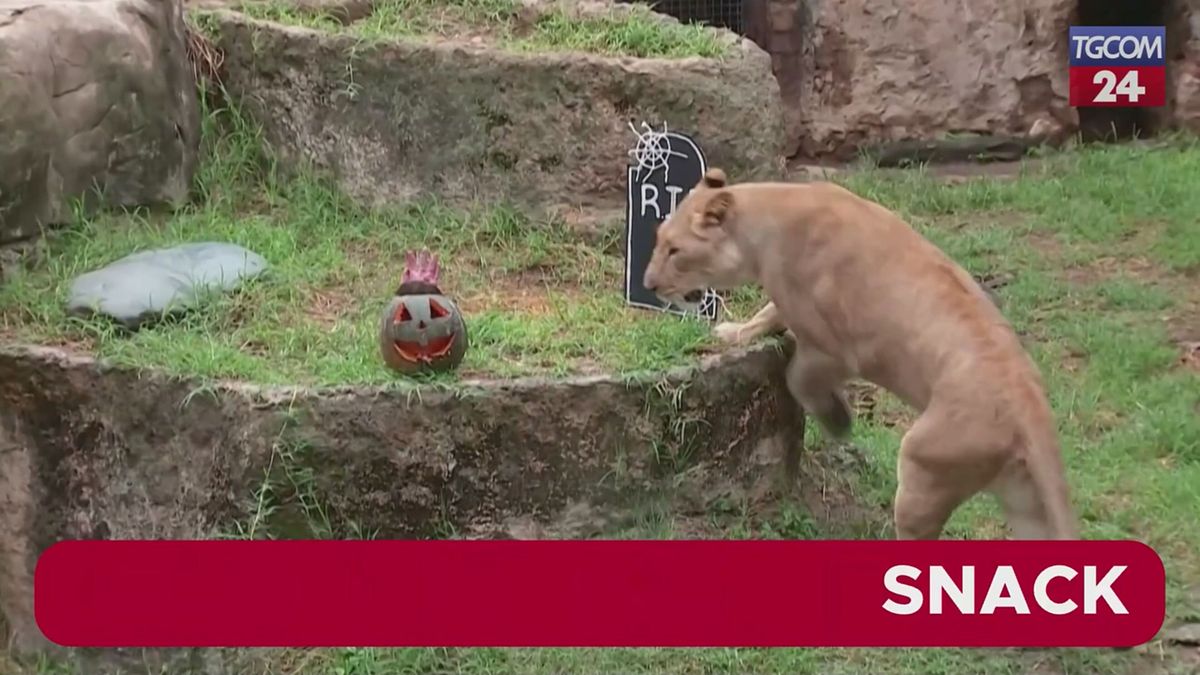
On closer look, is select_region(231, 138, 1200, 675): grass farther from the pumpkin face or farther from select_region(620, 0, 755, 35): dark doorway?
select_region(620, 0, 755, 35): dark doorway

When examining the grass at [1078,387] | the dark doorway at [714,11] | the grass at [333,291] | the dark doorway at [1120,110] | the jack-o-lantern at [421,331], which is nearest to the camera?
the grass at [1078,387]

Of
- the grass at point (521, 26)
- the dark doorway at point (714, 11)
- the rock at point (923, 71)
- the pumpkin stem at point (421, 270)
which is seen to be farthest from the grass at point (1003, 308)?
the dark doorway at point (714, 11)

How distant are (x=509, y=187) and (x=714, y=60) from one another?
897mm

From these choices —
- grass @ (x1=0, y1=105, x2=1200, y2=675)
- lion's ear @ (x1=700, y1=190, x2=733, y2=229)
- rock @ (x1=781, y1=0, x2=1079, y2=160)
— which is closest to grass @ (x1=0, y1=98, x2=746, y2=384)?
grass @ (x1=0, y1=105, x2=1200, y2=675)

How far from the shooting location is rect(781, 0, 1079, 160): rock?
9.38 m

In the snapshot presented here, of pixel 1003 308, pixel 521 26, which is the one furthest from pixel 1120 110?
pixel 521 26

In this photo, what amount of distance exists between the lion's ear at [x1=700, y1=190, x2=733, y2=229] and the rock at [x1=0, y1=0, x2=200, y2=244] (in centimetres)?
230

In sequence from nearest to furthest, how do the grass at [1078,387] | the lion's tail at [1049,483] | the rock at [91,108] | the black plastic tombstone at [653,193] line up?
the lion's tail at [1049,483]
the grass at [1078,387]
the black plastic tombstone at [653,193]
the rock at [91,108]

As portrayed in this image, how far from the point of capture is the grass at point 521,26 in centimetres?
627

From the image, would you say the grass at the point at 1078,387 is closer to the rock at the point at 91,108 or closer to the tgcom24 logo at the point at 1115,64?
the tgcom24 logo at the point at 1115,64

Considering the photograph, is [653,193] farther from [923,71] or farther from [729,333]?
[923,71]

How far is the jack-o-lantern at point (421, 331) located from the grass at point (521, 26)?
188cm

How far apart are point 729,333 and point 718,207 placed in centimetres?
41

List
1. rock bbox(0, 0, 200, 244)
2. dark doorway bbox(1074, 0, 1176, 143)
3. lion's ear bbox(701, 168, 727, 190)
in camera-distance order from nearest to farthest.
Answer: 1. lion's ear bbox(701, 168, 727, 190)
2. rock bbox(0, 0, 200, 244)
3. dark doorway bbox(1074, 0, 1176, 143)
